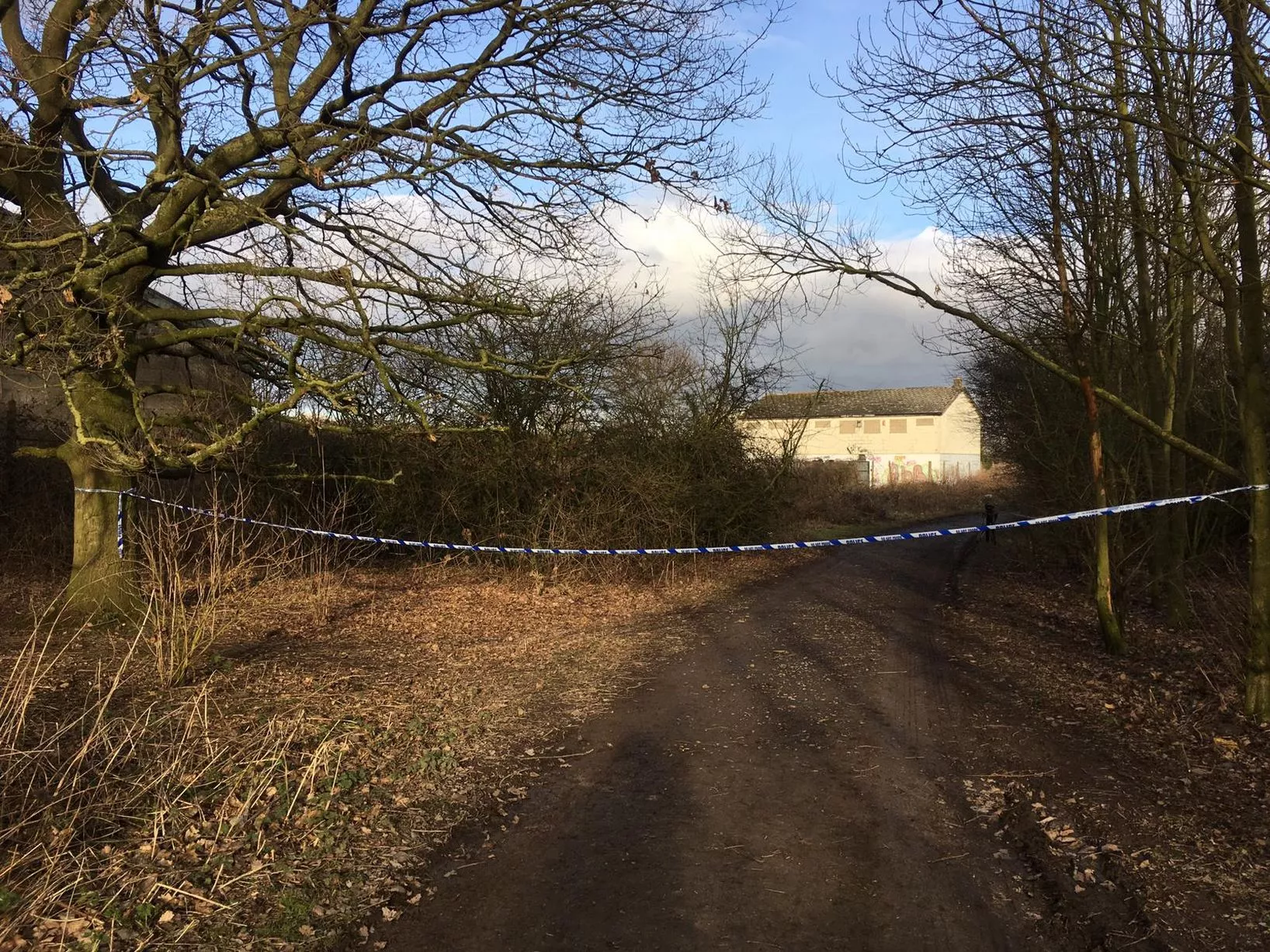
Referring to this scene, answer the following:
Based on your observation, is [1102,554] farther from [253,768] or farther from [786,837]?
[253,768]

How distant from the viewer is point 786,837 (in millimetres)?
4371

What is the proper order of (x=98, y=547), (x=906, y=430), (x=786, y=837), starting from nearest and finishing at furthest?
(x=786, y=837) < (x=98, y=547) < (x=906, y=430)

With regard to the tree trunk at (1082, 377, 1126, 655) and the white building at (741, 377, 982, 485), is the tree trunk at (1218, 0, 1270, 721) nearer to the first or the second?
the tree trunk at (1082, 377, 1126, 655)

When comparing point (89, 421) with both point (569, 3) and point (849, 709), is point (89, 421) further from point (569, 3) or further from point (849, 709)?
point (849, 709)

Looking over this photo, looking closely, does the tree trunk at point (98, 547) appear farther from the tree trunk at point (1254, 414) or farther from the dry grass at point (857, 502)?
the dry grass at point (857, 502)

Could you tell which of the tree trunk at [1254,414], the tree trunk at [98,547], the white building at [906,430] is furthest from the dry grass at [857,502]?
the white building at [906,430]

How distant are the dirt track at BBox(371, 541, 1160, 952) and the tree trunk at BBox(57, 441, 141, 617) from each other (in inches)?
203

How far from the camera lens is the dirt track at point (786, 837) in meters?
3.51

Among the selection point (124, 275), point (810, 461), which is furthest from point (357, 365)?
point (810, 461)

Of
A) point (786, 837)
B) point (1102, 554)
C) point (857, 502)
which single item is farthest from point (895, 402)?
point (786, 837)

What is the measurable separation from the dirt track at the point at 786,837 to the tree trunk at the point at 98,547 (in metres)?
5.15

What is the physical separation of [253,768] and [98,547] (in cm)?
503

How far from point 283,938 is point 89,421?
640cm

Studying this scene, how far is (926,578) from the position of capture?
617 inches
